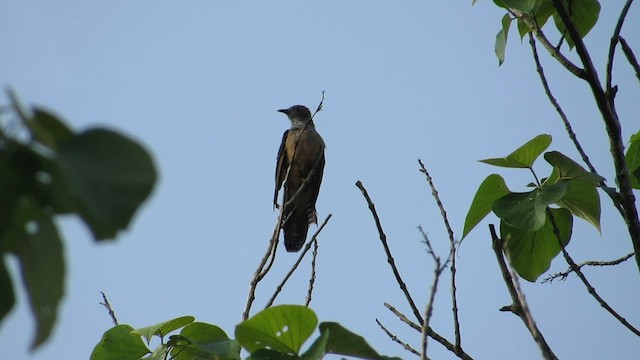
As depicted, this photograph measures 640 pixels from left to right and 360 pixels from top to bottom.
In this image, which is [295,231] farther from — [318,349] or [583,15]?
[318,349]

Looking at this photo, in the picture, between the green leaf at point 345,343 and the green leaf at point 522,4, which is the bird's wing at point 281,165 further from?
the green leaf at point 345,343

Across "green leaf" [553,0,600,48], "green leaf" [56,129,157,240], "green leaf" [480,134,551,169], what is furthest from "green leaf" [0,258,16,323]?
"green leaf" [553,0,600,48]

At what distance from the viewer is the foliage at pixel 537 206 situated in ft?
8.99

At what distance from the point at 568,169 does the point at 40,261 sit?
7.75ft

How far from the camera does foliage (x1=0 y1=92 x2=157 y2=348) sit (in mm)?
734

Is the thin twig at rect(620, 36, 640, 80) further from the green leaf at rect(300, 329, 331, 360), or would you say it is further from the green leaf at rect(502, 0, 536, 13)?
the green leaf at rect(300, 329, 331, 360)

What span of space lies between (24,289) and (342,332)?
1.16 m

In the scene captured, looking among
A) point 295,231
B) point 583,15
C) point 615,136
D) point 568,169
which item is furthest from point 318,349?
point 295,231

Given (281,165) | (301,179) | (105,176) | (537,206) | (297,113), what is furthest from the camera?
(297,113)

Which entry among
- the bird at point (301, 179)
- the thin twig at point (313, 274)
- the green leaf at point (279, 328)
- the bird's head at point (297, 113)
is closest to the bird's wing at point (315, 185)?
the bird at point (301, 179)

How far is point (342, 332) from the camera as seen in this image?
186 centimetres

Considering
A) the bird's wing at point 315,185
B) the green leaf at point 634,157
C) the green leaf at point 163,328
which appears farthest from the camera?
the bird's wing at point 315,185

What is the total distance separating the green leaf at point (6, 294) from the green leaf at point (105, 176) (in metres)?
0.15

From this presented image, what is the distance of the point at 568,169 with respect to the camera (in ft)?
9.15
